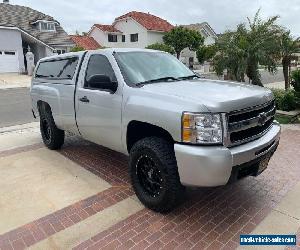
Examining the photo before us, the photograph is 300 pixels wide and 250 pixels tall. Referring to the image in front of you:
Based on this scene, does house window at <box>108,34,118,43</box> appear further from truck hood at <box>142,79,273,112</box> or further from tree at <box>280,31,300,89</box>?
truck hood at <box>142,79,273,112</box>

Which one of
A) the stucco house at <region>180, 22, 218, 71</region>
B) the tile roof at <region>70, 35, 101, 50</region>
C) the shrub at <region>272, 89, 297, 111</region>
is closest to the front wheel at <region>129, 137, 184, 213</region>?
the shrub at <region>272, 89, 297, 111</region>

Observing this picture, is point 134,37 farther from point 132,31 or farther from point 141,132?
point 141,132

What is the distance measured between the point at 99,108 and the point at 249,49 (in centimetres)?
1049

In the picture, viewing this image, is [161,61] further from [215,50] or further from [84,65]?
[215,50]

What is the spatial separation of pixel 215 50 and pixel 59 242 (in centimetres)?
1277

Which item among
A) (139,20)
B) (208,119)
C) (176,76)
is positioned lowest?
(208,119)

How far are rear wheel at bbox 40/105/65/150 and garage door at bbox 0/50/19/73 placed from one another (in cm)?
2706

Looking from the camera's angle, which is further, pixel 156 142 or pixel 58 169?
pixel 58 169

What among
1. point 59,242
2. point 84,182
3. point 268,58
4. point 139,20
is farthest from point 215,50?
point 139,20

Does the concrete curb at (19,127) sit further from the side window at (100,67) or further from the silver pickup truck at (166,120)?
the side window at (100,67)

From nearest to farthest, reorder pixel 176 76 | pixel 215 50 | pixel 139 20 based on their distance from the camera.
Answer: pixel 176 76, pixel 215 50, pixel 139 20

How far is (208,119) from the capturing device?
312cm

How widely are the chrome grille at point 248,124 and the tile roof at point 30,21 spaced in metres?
31.9

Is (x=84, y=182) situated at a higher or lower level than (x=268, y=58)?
lower
